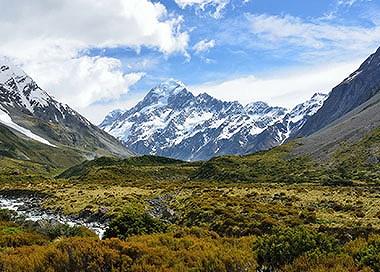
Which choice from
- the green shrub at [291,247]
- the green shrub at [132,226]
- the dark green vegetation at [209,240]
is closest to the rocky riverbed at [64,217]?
the dark green vegetation at [209,240]

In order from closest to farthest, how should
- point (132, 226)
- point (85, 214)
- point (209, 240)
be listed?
point (209, 240) → point (132, 226) → point (85, 214)

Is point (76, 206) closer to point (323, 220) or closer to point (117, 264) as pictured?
point (323, 220)

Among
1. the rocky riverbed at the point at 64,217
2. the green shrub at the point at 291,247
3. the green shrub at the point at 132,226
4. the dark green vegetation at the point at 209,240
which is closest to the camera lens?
the dark green vegetation at the point at 209,240

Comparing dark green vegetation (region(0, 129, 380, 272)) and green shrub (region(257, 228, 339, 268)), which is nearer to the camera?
dark green vegetation (region(0, 129, 380, 272))

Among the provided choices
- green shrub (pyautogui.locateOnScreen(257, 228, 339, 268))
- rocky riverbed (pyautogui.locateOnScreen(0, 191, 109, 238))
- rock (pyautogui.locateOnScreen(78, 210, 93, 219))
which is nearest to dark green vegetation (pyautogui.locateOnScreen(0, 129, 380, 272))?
green shrub (pyautogui.locateOnScreen(257, 228, 339, 268))

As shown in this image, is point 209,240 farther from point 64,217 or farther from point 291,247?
point 64,217

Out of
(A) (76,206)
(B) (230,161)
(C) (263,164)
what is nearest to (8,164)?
(B) (230,161)

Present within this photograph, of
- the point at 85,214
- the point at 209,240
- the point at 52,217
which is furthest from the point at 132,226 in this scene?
the point at 52,217

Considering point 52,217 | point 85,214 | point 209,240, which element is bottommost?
point 209,240

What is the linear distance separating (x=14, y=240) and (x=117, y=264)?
29.4 feet

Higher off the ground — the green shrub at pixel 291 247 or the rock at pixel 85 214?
the rock at pixel 85 214

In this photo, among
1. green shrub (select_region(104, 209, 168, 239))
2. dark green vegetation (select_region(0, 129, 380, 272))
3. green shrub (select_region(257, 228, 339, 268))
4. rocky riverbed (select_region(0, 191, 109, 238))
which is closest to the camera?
dark green vegetation (select_region(0, 129, 380, 272))

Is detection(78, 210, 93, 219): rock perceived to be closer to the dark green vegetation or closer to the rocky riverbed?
the rocky riverbed

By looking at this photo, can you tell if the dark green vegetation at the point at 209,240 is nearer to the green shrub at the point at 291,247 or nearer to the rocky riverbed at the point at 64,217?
the green shrub at the point at 291,247
